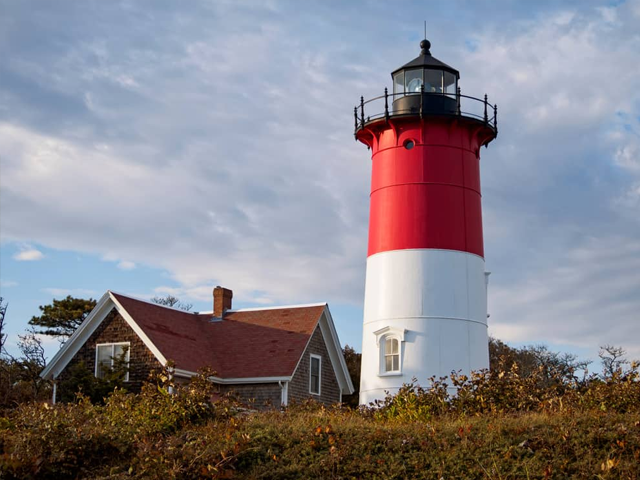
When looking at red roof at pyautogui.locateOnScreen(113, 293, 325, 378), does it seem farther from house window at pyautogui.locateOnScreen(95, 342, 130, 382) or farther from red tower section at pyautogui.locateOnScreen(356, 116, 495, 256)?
red tower section at pyautogui.locateOnScreen(356, 116, 495, 256)

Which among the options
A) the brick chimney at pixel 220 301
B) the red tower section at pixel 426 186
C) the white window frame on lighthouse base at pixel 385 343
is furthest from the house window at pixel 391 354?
the brick chimney at pixel 220 301

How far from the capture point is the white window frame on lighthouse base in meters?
22.2

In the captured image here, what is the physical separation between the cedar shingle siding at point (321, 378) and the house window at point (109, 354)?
4.88 m

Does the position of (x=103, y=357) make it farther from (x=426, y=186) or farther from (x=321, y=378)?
(x=426, y=186)

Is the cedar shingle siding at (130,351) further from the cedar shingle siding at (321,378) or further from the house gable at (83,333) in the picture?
the cedar shingle siding at (321,378)

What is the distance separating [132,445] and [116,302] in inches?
533

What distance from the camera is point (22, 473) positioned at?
39.4 ft

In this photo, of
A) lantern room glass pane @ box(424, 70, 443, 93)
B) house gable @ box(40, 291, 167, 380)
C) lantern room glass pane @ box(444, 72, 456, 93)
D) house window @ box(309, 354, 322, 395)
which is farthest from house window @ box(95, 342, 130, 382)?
lantern room glass pane @ box(444, 72, 456, 93)

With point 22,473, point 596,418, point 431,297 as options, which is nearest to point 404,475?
point 596,418

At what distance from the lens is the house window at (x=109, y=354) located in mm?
25594

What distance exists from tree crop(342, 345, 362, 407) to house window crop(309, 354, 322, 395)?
378cm

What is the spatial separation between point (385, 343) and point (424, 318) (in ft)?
3.99

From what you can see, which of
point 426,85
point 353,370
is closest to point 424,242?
point 426,85

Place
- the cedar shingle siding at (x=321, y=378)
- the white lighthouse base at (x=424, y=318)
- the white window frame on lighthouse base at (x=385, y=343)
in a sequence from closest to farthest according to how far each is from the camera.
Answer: the white lighthouse base at (x=424, y=318) → the white window frame on lighthouse base at (x=385, y=343) → the cedar shingle siding at (x=321, y=378)
